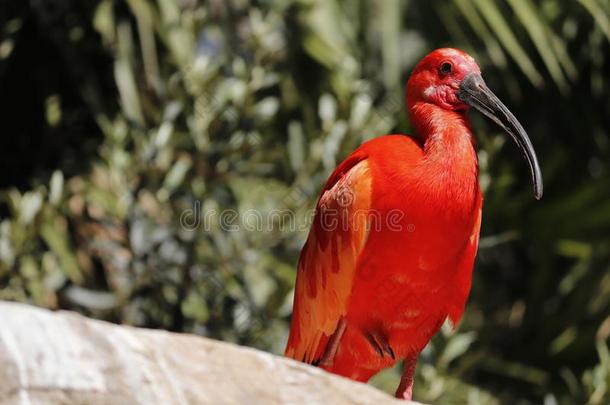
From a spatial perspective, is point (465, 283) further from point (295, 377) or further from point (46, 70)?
point (46, 70)

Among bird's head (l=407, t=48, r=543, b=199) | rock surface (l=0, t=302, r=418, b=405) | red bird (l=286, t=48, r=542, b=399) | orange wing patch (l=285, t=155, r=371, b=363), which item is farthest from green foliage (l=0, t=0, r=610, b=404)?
rock surface (l=0, t=302, r=418, b=405)

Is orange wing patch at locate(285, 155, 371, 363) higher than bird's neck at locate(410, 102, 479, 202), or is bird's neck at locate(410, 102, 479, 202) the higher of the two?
bird's neck at locate(410, 102, 479, 202)

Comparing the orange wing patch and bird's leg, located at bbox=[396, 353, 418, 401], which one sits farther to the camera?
bird's leg, located at bbox=[396, 353, 418, 401]

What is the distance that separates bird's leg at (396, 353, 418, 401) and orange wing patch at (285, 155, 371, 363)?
10.0 inches

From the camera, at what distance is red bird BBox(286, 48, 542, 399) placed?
3.45 m

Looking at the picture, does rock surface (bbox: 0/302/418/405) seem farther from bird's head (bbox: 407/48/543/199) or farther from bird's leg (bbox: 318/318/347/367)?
bird's head (bbox: 407/48/543/199)

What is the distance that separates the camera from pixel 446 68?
3.71m

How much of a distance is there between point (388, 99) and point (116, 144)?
1.44m

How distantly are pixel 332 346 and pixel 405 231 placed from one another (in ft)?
1.83

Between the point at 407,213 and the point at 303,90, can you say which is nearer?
the point at 407,213

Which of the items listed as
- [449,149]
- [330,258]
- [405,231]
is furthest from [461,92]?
[330,258]

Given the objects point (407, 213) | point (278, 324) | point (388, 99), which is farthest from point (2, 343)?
point (388, 99)

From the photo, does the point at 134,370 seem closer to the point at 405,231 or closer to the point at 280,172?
the point at 405,231

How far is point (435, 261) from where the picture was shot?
3467 mm
